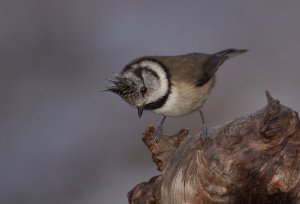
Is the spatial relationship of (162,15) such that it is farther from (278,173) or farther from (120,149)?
(278,173)

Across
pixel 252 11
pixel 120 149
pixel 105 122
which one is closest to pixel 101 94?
pixel 105 122

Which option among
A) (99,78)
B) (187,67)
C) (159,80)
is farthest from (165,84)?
(99,78)

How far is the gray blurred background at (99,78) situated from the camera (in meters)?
5.14

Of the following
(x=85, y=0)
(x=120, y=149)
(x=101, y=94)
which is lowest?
(x=120, y=149)

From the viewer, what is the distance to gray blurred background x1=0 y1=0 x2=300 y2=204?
5.14m

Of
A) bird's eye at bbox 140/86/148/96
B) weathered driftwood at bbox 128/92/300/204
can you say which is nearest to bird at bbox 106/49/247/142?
bird's eye at bbox 140/86/148/96

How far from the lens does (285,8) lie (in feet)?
20.1

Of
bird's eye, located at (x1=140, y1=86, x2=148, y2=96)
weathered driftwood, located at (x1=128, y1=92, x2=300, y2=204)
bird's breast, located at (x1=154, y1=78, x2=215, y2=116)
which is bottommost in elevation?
weathered driftwood, located at (x1=128, y1=92, x2=300, y2=204)

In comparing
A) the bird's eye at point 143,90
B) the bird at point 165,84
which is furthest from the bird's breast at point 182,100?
the bird's eye at point 143,90

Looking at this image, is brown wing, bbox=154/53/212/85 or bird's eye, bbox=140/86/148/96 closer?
bird's eye, bbox=140/86/148/96

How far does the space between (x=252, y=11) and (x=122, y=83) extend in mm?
2834

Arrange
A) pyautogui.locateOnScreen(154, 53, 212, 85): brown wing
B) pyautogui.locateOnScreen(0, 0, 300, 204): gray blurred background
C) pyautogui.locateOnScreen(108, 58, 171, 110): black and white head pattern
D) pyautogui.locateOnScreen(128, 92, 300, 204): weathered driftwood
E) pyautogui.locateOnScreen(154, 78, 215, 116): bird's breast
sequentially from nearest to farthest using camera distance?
pyautogui.locateOnScreen(128, 92, 300, 204): weathered driftwood → pyautogui.locateOnScreen(108, 58, 171, 110): black and white head pattern → pyautogui.locateOnScreen(154, 78, 215, 116): bird's breast → pyautogui.locateOnScreen(154, 53, 212, 85): brown wing → pyautogui.locateOnScreen(0, 0, 300, 204): gray blurred background

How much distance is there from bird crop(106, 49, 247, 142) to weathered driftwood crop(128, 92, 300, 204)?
597 mm

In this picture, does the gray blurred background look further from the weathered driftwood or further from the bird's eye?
the weathered driftwood
